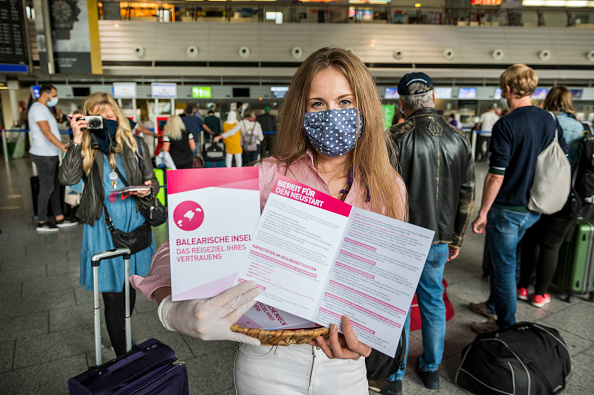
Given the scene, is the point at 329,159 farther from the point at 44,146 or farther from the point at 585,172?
the point at 44,146

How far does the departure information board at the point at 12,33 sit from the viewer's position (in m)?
11.3

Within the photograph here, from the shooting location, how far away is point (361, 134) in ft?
4.25

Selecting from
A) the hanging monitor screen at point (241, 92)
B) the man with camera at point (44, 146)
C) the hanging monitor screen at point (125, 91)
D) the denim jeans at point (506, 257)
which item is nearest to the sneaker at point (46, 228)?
the man with camera at point (44, 146)

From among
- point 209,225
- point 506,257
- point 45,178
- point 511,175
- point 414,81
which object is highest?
point 414,81

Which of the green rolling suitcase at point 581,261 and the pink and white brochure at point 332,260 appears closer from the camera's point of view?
the pink and white brochure at point 332,260

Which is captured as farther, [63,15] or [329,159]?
[63,15]

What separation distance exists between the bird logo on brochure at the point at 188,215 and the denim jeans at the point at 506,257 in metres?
2.73

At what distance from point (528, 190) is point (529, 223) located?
29cm

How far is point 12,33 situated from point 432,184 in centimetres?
1418

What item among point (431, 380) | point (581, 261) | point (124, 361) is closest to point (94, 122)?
point (124, 361)

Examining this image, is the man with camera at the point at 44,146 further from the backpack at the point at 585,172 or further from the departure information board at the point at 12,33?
the departure information board at the point at 12,33

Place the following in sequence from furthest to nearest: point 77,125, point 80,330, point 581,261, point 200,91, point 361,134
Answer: point 200,91, point 581,261, point 80,330, point 77,125, point 361,134

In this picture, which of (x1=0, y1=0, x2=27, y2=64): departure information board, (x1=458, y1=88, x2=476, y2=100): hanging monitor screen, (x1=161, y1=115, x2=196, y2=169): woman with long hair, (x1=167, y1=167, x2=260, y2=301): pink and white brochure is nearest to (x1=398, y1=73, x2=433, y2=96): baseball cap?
(x1=167, y1=167, x2=260, y2=301): pink and white brochure

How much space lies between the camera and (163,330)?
3.06 metres
